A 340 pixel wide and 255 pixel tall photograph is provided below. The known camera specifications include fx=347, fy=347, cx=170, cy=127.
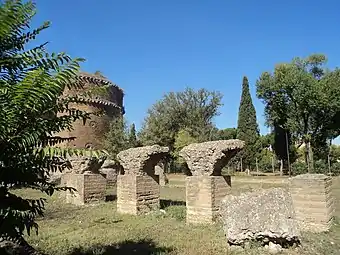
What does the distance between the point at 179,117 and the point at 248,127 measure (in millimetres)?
7771

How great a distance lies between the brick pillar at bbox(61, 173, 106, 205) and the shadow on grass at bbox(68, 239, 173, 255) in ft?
21.2

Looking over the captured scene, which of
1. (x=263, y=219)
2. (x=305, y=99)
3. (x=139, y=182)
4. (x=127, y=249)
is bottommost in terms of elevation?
(x=127, y=249)

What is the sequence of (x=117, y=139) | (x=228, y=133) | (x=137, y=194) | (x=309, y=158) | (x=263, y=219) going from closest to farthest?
(x=263, y=219) → (x=137, y=194) → (x=309, y=158) → (x=117, y=139) → (x=228, y=133)

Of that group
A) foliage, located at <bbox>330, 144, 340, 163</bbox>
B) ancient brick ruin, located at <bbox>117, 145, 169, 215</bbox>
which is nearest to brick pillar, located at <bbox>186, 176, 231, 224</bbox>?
ancient brick ruin, located at <bbox>117, 145, 169, 215</bbox>

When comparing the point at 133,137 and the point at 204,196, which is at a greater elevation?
the point at 133,137

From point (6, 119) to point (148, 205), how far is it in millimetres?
8549

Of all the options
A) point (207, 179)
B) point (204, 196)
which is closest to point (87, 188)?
point (204, 196)

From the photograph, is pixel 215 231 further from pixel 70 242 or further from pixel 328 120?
pixel 328 120

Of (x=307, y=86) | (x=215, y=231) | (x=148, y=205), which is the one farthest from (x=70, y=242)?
(x=307, y=86)

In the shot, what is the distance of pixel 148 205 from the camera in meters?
10.9

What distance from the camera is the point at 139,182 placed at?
1074 cm

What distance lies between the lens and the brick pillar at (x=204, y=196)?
857cm

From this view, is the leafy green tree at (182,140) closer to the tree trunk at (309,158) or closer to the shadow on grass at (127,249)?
the tree trunk at (309,158)

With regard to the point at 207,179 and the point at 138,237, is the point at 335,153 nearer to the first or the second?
the point at 207,179
